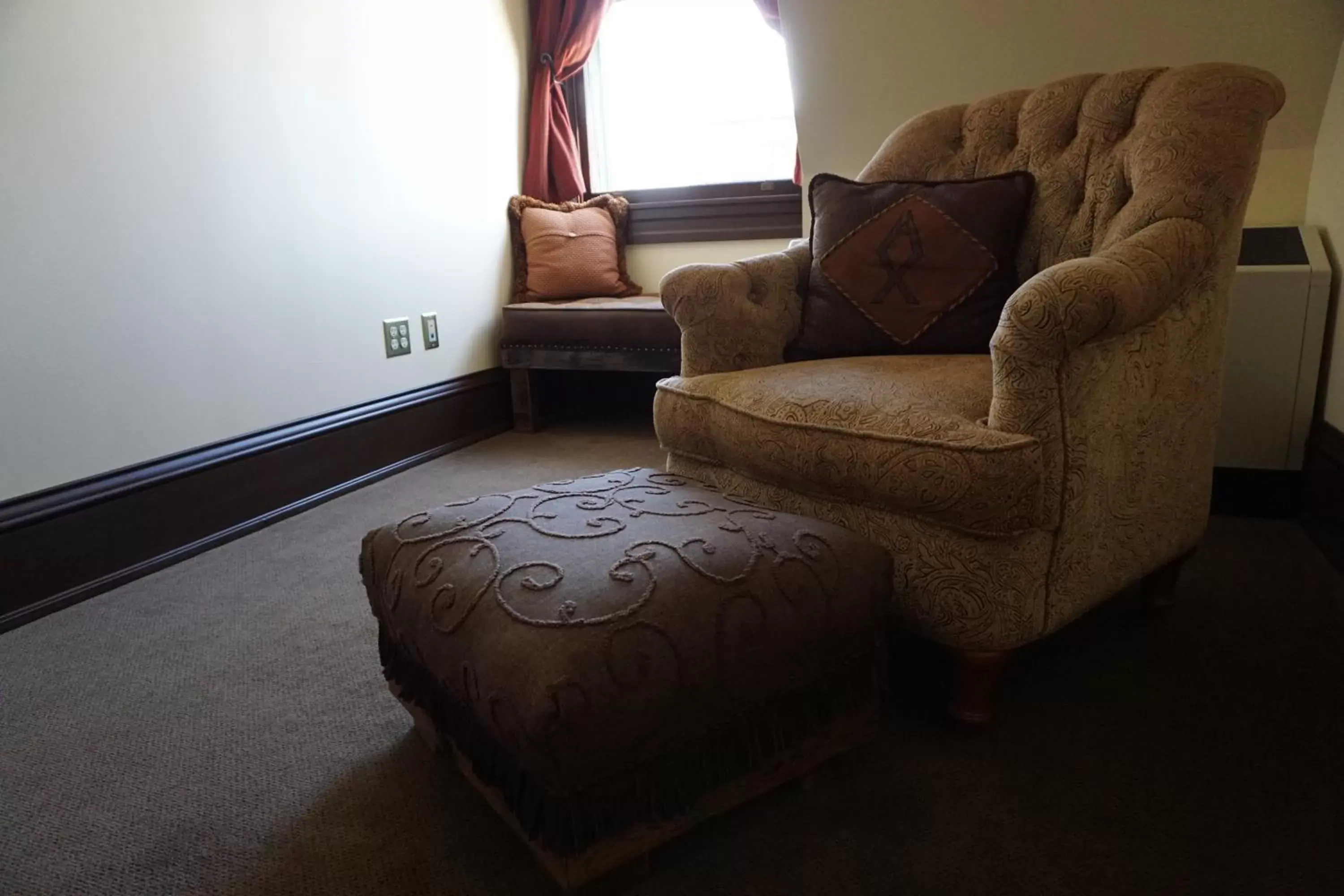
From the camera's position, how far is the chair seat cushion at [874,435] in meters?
1.02

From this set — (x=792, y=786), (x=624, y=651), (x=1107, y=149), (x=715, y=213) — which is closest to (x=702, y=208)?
(x=715, y=213)

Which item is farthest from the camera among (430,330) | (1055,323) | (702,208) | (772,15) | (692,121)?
(692,121)

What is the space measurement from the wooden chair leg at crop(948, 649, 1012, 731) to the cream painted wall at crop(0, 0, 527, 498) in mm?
1697

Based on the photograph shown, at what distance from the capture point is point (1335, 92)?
1.84 meters

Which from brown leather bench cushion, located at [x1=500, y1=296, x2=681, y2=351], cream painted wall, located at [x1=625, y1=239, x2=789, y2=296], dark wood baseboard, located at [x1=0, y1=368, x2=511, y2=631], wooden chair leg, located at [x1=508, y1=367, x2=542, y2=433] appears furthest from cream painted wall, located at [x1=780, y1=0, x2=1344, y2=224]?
dark wood baseboard, located at [x1=0, y1=368, x2=511, y2=631]

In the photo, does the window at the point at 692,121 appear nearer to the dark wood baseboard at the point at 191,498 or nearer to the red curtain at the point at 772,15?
the red curtain at the point at 772,15

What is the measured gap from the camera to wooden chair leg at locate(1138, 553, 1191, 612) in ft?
4.69

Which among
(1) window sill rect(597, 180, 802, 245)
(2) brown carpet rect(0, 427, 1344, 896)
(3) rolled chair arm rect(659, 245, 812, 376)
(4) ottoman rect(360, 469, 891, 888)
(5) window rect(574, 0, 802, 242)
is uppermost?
(5) window rect(574, 0, 802, 242)

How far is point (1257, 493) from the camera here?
6.33 ft

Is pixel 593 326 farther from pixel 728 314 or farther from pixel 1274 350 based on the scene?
pixel 1274 350

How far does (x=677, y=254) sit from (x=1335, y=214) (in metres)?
1.97

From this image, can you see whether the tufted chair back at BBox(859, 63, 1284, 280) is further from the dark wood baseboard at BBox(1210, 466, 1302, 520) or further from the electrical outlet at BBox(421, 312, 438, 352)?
the electrical outlet at BBox(421, 312, 438, 352)

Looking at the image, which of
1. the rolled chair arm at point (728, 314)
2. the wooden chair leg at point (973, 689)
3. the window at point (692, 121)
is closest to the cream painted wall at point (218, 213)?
the window at point (692, 121)

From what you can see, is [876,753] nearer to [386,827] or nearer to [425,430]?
[386,827]
